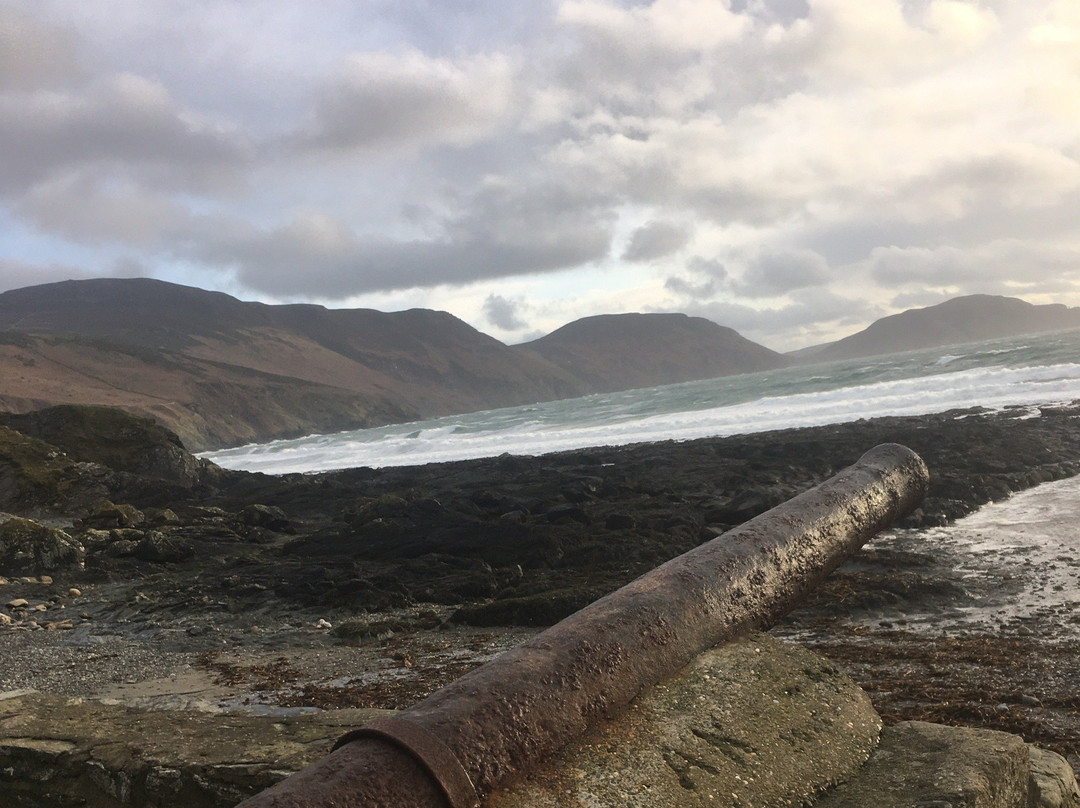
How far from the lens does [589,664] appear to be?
7.12 ft

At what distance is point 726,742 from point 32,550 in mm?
9910

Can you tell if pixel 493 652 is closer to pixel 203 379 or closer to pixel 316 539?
pixel 316 539

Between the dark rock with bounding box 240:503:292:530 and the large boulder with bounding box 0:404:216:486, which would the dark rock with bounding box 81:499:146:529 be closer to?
the dark rock with bounding box 240:503:292:530

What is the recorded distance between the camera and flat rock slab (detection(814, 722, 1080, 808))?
211 centimetres

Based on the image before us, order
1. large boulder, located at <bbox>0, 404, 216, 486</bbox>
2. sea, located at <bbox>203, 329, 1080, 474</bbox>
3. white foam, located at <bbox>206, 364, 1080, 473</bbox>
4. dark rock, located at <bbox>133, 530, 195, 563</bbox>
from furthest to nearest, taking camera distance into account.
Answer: sea, located at <bbox>203, 329, 1080, 474</bbox> → white foam, located at <bbox>206, 364, 1080, 473</bbox> → large boulder, located at <bbox>0, 404, 216, 486</bbox> → dark rock, located at <bbox>133, 530, 195, 563</bbox>

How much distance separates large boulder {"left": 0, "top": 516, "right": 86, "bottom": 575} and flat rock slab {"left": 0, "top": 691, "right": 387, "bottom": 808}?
276 inches

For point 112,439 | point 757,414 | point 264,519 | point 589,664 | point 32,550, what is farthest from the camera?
point 757,414

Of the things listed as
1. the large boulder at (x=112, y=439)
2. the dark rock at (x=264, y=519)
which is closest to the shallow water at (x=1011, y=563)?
the dark rock at (x=264, y=519)

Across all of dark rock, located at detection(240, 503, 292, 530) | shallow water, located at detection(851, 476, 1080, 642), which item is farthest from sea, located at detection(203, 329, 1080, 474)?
dark rock, located at detection(240, 503, 292, 530)

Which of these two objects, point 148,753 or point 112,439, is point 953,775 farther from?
point 112,439

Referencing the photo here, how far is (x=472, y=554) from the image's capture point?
1005 cm

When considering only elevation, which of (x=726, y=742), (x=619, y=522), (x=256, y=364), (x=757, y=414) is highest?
(x=256, y=364)

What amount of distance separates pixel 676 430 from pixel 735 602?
2663 centimetres

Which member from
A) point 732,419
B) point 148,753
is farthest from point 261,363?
point 148,753
